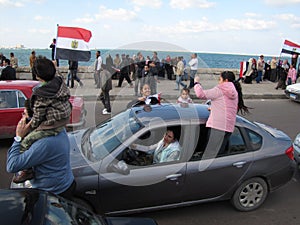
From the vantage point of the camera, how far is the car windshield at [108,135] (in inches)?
141

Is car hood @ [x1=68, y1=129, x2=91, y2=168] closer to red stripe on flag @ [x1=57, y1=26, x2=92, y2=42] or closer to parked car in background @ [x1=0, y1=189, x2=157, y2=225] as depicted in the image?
parked car in background @ [x1=0, y1=189, x2=157, y2=225]

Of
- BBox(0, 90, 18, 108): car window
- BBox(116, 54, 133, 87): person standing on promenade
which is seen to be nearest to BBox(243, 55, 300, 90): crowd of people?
BBox(116, 54, 133, 87): person standing on promenade

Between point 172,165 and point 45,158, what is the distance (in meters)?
1.65

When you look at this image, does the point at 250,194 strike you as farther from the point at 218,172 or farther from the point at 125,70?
the point at 125,70

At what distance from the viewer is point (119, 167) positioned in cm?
334

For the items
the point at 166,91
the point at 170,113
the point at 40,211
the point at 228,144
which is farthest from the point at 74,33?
the point at 40,211

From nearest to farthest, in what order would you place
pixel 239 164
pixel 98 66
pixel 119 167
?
pixel 119 167 < pixel 239 164 < pixel 98 66

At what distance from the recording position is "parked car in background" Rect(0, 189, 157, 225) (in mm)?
1778

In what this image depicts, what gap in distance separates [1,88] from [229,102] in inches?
194

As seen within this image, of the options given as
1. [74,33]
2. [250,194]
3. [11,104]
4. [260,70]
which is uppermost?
[74,33]

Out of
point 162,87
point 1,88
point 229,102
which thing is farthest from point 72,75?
point 229,102

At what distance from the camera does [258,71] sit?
1816cm

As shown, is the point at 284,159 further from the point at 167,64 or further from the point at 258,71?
the point at 258,71

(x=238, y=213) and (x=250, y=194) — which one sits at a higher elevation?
(x=250, y=194)
